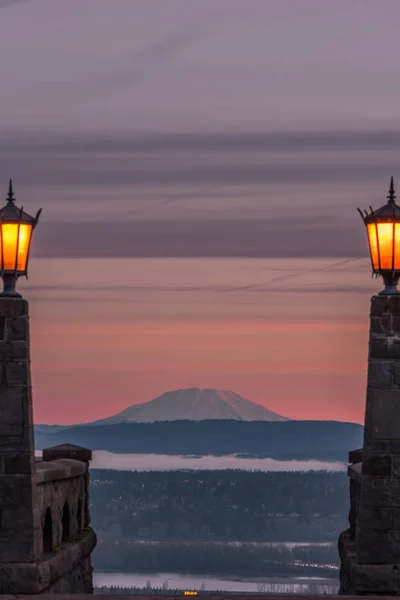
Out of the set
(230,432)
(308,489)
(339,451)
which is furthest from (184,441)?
(308,489)

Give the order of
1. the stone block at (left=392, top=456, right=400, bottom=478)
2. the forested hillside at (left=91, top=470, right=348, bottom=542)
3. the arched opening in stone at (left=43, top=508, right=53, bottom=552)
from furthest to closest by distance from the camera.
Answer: the forested hillside at (left=91, top=470, right=348, bottom=542) < the arched opening in stone at (left=43, top=508, right=53, bottom=552) < the stone block at (left=392, top=456, right=400, bottom=478)

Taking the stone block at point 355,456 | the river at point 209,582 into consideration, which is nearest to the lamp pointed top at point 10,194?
the stone block at point 355,456

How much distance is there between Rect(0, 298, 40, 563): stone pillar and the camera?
77.7ft

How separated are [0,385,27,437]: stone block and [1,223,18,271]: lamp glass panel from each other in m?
1.82

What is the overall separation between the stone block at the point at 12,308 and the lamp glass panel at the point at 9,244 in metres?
0.48

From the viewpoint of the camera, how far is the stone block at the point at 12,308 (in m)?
24.1

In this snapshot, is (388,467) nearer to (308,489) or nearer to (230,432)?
(308,489)

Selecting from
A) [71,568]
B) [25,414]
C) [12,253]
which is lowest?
[71,568]

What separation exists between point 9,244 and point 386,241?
18.3 ft

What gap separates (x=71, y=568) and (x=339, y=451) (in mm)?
101961

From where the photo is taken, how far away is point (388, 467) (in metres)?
23.8

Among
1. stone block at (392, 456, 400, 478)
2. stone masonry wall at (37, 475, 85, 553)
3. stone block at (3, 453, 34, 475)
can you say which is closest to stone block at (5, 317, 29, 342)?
stone block at (3, 453, 34, 475)

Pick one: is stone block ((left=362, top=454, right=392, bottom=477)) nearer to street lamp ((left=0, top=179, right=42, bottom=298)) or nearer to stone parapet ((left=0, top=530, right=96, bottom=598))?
stone parapet ((left=0, top=530, right=96, bottom=598))

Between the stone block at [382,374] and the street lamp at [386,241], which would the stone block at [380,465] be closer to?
the stone block at [382,374]
